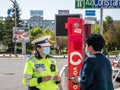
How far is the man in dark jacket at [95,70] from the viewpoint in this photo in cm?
539

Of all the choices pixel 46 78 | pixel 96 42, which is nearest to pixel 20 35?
pixel 46 78

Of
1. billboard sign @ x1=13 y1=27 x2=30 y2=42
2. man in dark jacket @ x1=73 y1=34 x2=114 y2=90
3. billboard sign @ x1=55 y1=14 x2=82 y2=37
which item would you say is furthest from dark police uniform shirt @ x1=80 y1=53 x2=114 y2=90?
billboard sign @ x1=13 y1=27 x2=30 y2=42

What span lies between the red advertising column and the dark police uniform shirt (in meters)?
3.55

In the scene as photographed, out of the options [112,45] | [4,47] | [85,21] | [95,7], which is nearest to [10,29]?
[4,47]

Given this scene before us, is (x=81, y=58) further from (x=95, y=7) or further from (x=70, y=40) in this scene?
(x=95, y=7)

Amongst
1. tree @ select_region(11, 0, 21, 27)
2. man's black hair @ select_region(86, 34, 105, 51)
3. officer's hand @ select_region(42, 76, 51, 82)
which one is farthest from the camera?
tree @ select_region(11, 0, 21, 27)

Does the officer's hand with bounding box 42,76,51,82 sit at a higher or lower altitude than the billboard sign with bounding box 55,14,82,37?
lower

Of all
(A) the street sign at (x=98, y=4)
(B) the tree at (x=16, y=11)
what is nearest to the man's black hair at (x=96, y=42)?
(A) the street sign at (x=98, y=4)

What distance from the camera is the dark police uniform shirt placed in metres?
5.38

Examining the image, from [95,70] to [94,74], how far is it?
55mm

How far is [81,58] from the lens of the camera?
912 cm

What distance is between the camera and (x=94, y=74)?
5.44 meters

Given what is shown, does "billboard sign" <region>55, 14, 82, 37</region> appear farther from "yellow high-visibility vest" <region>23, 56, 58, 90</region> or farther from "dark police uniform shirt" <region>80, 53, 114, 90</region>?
"dark police uniform shirt" <region>80, 53, 114, 90</region>

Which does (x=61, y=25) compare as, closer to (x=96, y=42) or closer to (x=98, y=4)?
(x=98, y=4)
